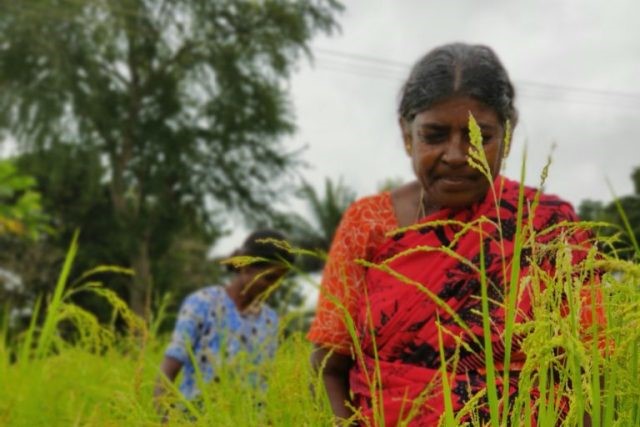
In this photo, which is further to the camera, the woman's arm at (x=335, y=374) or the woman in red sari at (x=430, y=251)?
the woman's arm at (x=335, y=374)

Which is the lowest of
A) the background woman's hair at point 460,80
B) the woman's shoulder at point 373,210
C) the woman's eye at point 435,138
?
the woman's shoulder at point 373,210

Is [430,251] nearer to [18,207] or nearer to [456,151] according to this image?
[456,151]

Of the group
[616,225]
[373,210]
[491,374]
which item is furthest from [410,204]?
[491,374]

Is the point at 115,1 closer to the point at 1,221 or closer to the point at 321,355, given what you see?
the point at 1,221

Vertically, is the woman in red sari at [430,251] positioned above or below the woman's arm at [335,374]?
above

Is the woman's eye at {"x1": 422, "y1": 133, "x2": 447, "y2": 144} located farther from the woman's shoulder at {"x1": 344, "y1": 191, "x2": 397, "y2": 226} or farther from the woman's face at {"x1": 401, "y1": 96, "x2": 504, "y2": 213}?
the woman's shoulder at {"x1": 344, "y1": 191, "x2": 397, "y2": 226}

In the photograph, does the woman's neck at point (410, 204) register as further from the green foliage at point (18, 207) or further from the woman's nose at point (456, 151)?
the green foliage at point (18, 207)

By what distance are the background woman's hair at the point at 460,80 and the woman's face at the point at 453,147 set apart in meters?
0.02

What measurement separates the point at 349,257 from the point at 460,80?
376 millimetres

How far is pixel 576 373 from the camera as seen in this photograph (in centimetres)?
90

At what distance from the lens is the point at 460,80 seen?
169 centimetres

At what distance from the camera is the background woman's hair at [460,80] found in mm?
1684

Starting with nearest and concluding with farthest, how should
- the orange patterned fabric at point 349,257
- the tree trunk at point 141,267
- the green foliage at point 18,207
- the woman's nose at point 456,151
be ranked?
1. the woman's nose at point 456,151
2. the orange patterned fabric at point 349,257
3. the green foliage at point 18,207
4. the tree trunk at point 141,267

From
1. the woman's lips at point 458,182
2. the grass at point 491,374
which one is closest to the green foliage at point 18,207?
the grass at point 491,374
